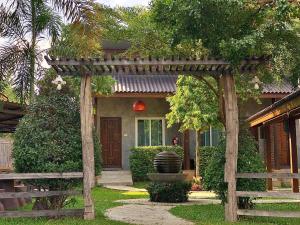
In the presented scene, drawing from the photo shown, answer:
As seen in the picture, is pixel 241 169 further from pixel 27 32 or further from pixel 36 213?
pixel 27 32

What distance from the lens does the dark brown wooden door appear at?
874 inches

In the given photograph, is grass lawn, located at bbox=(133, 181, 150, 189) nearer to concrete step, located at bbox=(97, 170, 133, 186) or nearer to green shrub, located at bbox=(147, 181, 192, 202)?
concrete step, located at bbox=(97, 170, 133, 186)

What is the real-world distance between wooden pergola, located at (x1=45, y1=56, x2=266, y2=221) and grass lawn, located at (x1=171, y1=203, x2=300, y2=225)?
0.40 m

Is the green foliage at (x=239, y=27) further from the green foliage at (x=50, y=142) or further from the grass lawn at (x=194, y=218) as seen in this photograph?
the grass lawn at (x=194, y=218)

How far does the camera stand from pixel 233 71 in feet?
31.9

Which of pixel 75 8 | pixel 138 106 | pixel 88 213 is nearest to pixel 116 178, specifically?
pixel 138 106

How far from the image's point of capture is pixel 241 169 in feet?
32.4

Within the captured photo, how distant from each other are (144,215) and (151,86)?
11284mm

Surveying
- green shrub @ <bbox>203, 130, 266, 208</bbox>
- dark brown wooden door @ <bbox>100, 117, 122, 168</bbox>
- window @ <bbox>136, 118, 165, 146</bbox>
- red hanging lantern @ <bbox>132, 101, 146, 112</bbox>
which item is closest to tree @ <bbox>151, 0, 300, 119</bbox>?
green shrub @ <bbox>203, 130, 266, 208</bbox>

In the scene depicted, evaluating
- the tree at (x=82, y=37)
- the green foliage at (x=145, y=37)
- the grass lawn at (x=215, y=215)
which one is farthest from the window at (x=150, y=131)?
the grass lawn at (x=215, y=215)

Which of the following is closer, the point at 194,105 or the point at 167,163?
the point at 167,163

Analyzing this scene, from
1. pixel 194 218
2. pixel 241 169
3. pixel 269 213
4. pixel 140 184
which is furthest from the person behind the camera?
pixel 140 184

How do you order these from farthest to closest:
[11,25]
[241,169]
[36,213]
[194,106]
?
[194,106] → [11,25] → [241,169] → [36,213]

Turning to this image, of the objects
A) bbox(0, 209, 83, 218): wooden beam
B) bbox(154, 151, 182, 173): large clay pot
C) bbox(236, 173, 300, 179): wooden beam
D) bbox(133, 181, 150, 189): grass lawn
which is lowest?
bbox(133, 181, 150, 189): grass lawn
